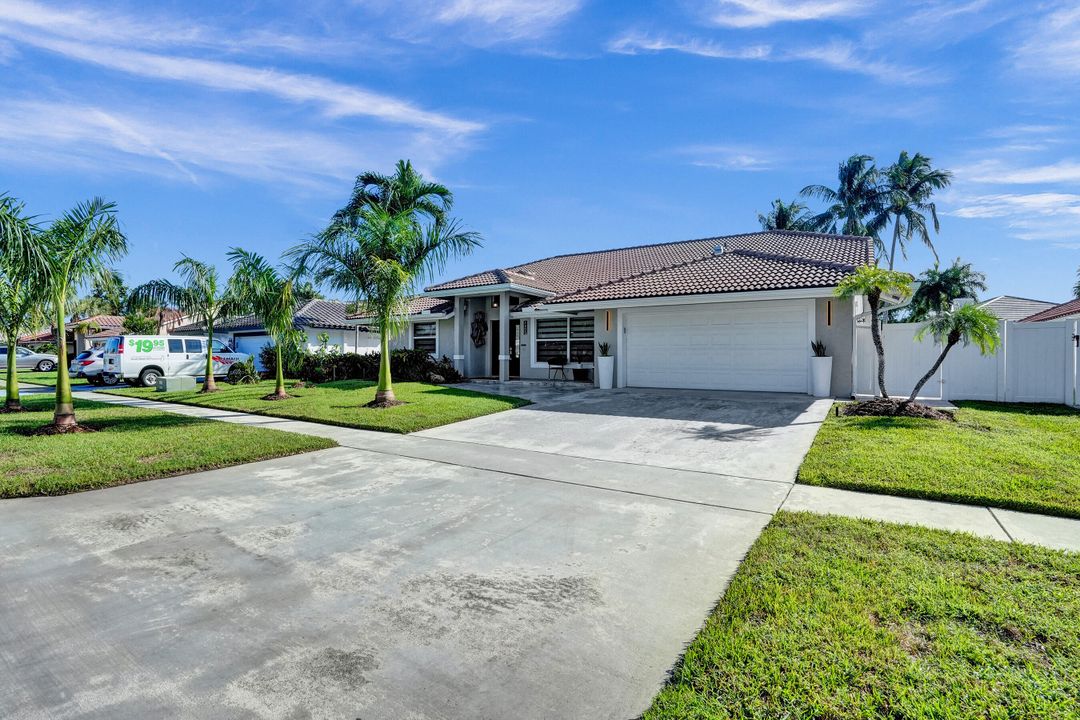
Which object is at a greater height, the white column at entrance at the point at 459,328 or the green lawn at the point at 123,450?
the white column at entrance at the point at 459,328

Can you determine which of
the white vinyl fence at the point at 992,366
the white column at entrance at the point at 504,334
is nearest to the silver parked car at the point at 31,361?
the white column at entrance at the point at 504,334

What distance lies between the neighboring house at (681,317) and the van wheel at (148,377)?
9457 millimetres

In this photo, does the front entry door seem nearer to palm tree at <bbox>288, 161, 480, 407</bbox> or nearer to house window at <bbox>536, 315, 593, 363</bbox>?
house window at <bbox>536, 315, 593, 363</bbox>

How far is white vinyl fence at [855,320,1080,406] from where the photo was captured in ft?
35.2

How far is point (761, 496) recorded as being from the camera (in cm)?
501

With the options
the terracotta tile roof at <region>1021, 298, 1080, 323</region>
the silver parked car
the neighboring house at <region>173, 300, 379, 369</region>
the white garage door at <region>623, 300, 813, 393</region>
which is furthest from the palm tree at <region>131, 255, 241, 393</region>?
the terracotta tile roof at <region>1021, 298, 1080, 323</region>

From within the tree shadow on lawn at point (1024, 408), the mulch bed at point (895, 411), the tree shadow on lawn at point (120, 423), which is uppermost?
the mulch bed at point (895, 411)

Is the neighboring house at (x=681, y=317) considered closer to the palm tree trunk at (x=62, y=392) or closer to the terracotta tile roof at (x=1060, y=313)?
the terracotta tile roof at (x=1060, y=313)

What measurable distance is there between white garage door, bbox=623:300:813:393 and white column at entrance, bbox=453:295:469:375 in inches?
275

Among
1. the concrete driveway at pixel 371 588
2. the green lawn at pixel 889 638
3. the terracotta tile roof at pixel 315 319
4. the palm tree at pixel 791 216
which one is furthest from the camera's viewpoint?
the palm tree at pixel 791 216

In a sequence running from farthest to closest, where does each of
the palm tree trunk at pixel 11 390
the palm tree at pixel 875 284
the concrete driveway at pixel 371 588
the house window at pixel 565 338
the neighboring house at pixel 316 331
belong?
the neighboring house at pixel 316 331
the house window at pixel 565 338
the palm tree trunk at pixel 11 390
the palm tree at pixel 875 284
the concrete driveway at pixel 371 588

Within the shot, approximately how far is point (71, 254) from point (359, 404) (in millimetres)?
5898

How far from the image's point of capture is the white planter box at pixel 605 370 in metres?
14.8

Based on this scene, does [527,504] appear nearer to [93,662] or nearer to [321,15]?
[93,662]
